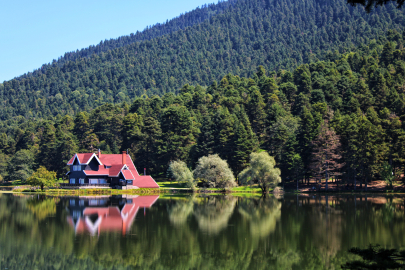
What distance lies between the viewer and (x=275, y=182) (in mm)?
71062

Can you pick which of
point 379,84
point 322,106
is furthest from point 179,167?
point 379,84

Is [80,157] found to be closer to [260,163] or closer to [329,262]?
[260,163]

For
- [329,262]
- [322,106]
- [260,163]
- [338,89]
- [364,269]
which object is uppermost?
[338,89]

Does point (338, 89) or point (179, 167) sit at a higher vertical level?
point (338, 89)

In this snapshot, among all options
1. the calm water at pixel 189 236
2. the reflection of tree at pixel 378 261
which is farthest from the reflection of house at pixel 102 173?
the reflection of tree at pixel 378 261

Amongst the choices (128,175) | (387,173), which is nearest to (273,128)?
(387,173)

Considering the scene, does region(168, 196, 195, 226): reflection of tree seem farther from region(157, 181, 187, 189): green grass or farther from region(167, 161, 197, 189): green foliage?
region(157, 181, 187, 189): green grass

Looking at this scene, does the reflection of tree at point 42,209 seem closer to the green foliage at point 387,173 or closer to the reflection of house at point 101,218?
the reflection of house at point 101,218

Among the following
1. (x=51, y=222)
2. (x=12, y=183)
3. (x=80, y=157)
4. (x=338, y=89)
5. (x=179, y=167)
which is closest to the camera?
(x=51, y=222)

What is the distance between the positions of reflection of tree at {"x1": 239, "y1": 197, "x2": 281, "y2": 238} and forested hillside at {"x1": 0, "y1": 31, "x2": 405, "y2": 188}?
90.6 feet

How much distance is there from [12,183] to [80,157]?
102 feet

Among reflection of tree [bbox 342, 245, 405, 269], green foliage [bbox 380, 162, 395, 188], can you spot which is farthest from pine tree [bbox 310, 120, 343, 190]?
reflection of tree [bbox 342, 245, 405, 269]

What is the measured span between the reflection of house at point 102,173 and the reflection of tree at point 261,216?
28958 mm

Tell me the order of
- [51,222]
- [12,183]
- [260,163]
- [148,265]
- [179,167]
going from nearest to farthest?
[148,265] → [51,222] → [260,163] → [179,167] → [12,183]
